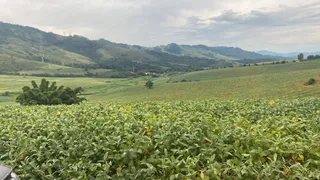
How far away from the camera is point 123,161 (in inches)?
201

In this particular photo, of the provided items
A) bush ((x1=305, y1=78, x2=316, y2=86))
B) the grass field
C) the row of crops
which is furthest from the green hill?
the row of crops

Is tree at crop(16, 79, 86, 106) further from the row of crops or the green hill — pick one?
the row of crops

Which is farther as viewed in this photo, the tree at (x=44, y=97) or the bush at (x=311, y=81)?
the bush at (x=311, y=81)

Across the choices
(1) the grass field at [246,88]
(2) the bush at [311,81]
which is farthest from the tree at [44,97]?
(2) the bush at [311,81]

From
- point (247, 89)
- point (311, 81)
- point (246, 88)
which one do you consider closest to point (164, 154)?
point (311, 81)

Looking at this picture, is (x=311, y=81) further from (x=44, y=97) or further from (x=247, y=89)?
(x=44, y=97)

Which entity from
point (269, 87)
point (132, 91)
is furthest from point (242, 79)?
point (132, 91)

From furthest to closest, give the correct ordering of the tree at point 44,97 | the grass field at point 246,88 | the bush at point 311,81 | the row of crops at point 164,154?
1. the bush at point 311,81
2. the grass field at point 246,88
3. the tree at point 44,97
4. the row of crops at point 164,154

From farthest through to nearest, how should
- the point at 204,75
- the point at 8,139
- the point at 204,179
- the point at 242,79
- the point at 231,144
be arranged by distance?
1. the point at 204,75
2. the point at 242,79
3. the point at 8,139
4. the point at 231,144
5. the point at 204,179

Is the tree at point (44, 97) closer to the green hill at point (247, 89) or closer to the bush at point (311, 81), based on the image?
the green hill at point (247, 89)

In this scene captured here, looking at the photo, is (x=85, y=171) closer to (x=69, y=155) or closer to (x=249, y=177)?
(x=69, y=155)

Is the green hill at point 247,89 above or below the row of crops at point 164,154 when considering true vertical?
below

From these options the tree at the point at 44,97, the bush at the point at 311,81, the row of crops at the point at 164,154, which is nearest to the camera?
the row of crops at the point at 164,154

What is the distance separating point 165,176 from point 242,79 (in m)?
116
